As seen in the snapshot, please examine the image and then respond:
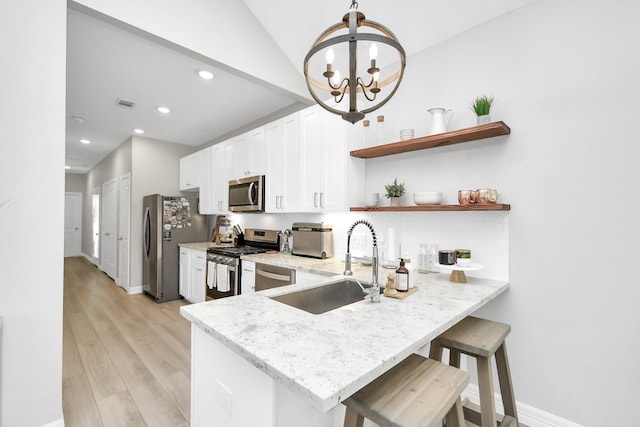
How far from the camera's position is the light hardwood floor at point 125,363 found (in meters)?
1.98

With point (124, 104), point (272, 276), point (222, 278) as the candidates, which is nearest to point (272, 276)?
point (272, 276)

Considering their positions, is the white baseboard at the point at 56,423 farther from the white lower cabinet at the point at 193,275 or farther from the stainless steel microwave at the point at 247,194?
the stainless steel microwave at the point at 247,194

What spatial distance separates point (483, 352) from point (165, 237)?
4418 mm

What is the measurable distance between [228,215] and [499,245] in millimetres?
3847

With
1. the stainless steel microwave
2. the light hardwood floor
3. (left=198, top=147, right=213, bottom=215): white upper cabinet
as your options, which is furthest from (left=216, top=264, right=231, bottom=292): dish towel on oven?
(left=198, top=147, right=213, bottom=215): white upper cabinet

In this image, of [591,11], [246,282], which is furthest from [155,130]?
[591,11]

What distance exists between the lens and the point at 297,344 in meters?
0.99

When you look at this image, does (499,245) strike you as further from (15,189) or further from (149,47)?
(149,47)

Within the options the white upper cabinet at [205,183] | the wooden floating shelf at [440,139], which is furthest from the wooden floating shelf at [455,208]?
the white upper cabinet at [205,183]

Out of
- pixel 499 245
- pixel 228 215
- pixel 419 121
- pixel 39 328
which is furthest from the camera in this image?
pixel 228 215

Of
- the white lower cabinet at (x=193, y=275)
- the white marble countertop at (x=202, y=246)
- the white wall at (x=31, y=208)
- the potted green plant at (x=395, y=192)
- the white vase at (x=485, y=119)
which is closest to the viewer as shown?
the white wall at (x=31, y=208)

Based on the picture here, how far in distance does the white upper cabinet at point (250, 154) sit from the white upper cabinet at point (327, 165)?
734 millimetres

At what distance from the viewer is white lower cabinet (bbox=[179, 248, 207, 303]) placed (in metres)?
3.91

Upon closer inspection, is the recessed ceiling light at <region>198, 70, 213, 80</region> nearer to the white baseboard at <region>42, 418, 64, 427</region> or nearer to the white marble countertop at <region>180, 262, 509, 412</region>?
the white marble countertop at <region>180, 262, 509, 412</region>
